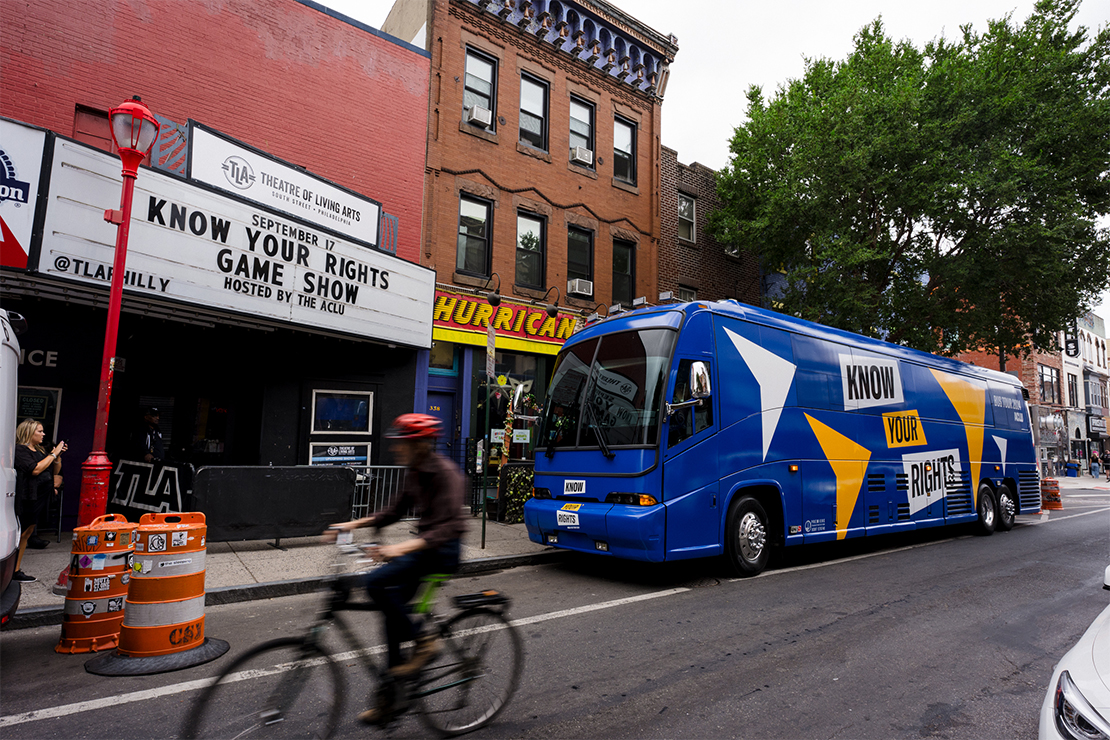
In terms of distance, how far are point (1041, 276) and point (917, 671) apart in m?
15.1

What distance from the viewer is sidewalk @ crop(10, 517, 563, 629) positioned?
20.6 ft

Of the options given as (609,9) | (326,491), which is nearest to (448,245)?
(326,491)

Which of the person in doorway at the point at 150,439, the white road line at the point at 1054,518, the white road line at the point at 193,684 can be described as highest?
the person in doorway at the point at 150,439

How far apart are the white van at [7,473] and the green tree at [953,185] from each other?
16.1 m

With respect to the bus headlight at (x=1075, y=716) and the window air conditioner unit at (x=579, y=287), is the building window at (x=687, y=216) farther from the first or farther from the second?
the bus headlight at (x=1075, y=716)

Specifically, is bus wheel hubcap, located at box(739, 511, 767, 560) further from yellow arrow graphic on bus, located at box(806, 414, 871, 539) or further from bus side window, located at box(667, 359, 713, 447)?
yellow arrow graphic on bus, located at box(806, 414, 871, 539)

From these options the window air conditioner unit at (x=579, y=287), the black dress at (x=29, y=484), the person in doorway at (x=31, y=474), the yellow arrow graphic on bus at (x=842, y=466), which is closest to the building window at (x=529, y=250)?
the window air conditioner unit at (x=579, y=287)

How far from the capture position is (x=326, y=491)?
9.37m

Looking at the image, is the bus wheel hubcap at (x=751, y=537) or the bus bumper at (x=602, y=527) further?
the bus wheel hubcap at (x=751, y=537)

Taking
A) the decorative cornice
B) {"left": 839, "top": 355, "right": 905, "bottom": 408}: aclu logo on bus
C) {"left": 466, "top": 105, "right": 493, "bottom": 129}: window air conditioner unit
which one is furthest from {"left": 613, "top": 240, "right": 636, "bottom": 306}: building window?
{"left": 839, "top": 355, "right": 905, "bottom": 408}: aclu logo on bus

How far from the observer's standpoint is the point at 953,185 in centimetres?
1506

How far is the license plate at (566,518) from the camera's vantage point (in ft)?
25.3

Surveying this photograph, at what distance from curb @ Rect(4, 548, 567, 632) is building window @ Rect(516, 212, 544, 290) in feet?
28.6

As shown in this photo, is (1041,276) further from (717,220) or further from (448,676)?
(448,676)
